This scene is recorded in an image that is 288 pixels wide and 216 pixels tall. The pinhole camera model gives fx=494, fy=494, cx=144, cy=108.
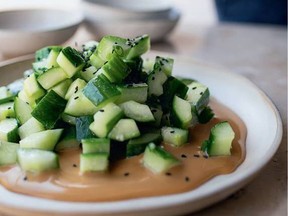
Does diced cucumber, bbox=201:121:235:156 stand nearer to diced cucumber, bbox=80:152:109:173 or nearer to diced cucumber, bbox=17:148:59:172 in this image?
diced cucumber, bbox=80:152:109:173

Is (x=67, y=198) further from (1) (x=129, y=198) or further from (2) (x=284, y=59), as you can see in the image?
(2) (x=284, y=59)

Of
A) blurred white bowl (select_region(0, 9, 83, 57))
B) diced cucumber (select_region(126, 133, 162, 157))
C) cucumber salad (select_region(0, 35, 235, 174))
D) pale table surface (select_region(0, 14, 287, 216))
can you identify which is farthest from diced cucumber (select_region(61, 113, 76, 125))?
blurred white bowl (select_region(0, 9, 83, 57))

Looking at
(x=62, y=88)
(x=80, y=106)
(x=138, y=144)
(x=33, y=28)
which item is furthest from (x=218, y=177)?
(x=33, y=28)

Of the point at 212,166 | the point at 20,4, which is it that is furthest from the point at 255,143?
the point at 20,4

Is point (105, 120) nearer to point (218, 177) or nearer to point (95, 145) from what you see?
point (95, 145)

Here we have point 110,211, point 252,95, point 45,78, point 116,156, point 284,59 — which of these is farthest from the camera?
point 284,59
